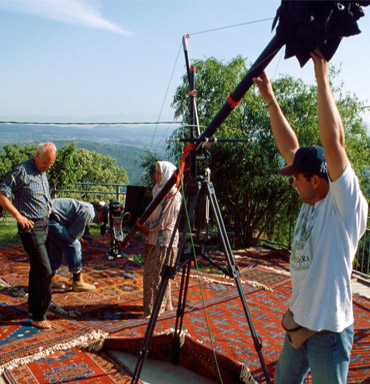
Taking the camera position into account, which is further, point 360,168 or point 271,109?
point 360,168

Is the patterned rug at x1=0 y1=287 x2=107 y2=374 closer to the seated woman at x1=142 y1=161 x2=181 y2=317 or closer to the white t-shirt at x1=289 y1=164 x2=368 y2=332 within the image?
Answer: the seated woman at x1=142 y1=161 x2=181 y2=317

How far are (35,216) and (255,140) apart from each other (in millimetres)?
4444

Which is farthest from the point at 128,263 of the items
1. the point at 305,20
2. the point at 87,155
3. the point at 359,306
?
the point at 87,155

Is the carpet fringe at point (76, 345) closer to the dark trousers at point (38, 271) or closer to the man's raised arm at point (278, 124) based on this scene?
the dark trousers at point (38, 271)

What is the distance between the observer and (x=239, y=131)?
6988 mm

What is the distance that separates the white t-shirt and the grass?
21.2ft

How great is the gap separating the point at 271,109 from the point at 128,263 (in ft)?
14.7

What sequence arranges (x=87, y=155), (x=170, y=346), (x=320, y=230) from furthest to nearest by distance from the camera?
(x=87, y=155) → (x=170, y=346) → (x=320, y=230)

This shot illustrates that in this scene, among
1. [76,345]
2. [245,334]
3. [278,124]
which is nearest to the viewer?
[278,124]

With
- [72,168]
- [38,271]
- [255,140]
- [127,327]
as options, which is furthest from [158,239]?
[72,168]

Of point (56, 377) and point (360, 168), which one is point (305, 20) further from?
point (360, 168)

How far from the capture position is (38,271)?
12.0ft

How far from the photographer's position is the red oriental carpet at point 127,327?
290 cm

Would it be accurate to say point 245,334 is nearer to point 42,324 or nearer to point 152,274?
point 152,274
